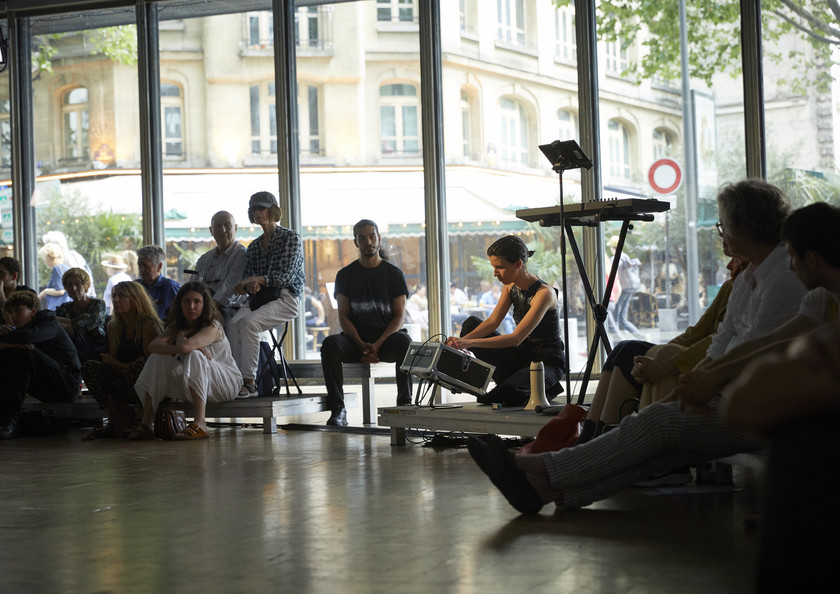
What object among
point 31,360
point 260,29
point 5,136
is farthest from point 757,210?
point 5,136

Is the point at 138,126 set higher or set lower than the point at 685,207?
higher

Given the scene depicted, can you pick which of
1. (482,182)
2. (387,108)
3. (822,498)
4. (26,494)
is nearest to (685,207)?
(482,182)

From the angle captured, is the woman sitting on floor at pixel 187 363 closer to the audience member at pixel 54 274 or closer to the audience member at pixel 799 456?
the audience member at pixel 54 274

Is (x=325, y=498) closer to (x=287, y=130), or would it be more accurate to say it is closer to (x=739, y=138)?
(x=739, y=138)

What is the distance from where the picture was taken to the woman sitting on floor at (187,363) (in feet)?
18.3

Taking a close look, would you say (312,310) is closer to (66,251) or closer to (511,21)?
(66,251)

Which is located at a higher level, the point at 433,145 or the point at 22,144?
the point at 22,144

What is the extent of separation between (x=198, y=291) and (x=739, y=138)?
3.69 m

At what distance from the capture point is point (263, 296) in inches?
244

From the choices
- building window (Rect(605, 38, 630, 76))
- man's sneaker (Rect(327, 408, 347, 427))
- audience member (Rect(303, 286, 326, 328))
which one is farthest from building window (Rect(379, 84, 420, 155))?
man's sneaker (Rect(327, 408, 347, 427))

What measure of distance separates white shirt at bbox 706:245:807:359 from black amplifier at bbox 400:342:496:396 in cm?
178

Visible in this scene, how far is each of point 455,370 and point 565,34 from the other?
343 cm

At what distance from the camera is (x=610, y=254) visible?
7.20m

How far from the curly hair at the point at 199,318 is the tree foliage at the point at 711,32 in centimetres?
345
